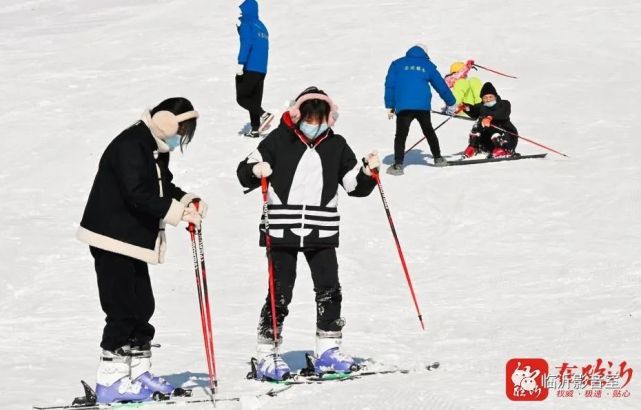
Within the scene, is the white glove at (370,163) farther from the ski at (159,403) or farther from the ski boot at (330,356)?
the ski at (159,403)

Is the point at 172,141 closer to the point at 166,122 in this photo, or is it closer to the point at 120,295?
the point at 166,122

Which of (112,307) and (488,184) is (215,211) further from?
(112,307)

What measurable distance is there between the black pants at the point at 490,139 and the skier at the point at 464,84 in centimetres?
241

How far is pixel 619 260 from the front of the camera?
9289 millimetres

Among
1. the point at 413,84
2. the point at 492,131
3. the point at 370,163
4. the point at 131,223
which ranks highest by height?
the point at 413,84

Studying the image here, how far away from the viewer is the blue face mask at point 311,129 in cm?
640

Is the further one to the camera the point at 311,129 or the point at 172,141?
the point at 311,129

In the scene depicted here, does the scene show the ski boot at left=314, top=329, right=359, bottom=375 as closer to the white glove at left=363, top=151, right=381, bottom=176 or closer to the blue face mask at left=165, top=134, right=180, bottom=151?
the white glove at left=363, top=151, right=381, bottom=176

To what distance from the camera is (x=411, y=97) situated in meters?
13.4

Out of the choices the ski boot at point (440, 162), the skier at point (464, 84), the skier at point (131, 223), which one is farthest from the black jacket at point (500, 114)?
the skier at point (131, 223)

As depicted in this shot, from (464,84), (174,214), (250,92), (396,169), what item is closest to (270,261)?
(174,214)

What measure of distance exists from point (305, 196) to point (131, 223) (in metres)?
1.12

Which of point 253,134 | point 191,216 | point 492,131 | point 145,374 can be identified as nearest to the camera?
point 191,216

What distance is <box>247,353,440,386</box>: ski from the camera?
615cm
